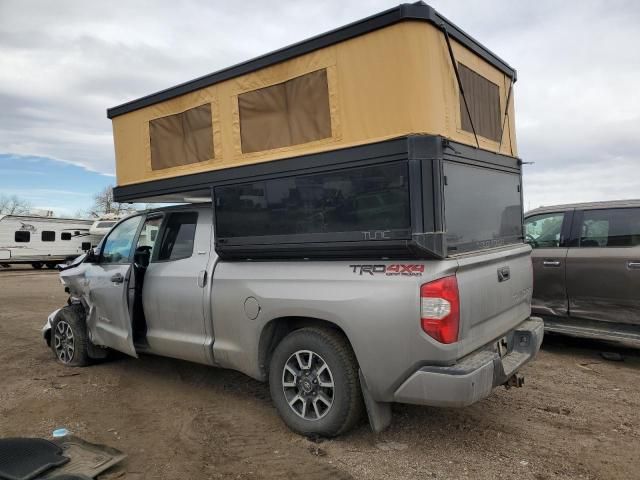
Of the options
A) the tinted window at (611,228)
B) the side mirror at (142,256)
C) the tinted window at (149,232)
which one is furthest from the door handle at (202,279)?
the tinted window at (611,228)

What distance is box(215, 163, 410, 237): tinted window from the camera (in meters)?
3.46

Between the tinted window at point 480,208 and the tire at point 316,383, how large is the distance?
1.12m

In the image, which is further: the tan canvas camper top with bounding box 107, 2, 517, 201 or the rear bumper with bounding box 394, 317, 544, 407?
the tan canvas camper top with bounding box 107, 2, 517, 201

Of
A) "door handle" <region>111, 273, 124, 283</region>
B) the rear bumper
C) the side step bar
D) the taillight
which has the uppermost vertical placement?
"door handle" <region>111, 273, 124, 283</region>

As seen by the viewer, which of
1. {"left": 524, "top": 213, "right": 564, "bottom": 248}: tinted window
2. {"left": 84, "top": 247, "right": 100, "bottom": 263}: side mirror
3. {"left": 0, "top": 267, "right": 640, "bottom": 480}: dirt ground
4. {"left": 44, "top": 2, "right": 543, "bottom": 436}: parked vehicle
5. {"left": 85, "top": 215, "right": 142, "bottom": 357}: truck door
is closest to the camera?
{"left": 44, "top": 2, "right": 543, "bottom": 436}: parked vehicle

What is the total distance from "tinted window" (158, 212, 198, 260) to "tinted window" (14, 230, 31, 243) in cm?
2089

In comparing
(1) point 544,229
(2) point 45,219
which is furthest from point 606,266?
(2) point 45,219

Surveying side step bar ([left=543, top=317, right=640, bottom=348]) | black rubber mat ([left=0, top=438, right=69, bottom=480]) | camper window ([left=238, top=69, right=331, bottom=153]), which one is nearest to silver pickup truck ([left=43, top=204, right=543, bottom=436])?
camper window ([left=238, top=69, right=331, bottom=153])

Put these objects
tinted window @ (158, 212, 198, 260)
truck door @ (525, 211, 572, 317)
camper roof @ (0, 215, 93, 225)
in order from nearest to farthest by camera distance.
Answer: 1. tinted window @ (158, 212, 198, 260)
2. truck door @ (525, 211, 572, 317)
3. camper roof @ (0, 215, 93, 225)

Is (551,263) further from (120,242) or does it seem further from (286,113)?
(120,242)

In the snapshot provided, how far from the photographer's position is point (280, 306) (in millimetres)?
4008

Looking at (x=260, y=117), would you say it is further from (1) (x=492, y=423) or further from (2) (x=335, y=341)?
(1) (x=492, y=423)

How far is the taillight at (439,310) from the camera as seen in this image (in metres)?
3.31

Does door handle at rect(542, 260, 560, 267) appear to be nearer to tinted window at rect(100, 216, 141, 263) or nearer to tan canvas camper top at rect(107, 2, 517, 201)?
tan canvas camper top at rect(107, 2, 517, 201)
